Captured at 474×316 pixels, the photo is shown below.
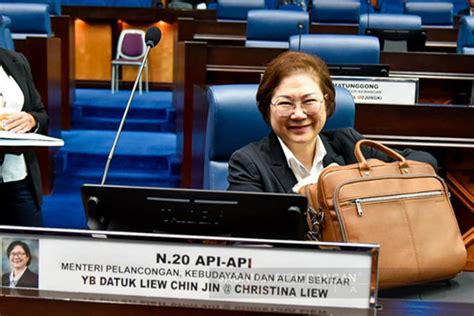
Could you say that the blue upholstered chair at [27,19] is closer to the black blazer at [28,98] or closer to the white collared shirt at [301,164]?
the black blazer at [28,98]

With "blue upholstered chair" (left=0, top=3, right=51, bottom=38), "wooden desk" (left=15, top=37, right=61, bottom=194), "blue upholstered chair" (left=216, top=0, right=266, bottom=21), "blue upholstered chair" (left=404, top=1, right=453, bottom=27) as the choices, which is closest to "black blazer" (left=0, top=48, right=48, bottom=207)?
"wooden desk" (left=15, top=37, right=61, bottom=194)

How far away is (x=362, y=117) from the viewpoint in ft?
9.11

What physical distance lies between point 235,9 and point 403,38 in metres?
2.56

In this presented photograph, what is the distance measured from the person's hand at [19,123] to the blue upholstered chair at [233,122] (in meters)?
0.52

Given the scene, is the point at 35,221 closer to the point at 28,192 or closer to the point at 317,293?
the point at 28,192

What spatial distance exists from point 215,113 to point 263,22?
3418mm

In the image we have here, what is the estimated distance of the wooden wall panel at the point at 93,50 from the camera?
24.8ft

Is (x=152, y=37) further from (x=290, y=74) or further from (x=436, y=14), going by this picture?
(x=436, y=14)

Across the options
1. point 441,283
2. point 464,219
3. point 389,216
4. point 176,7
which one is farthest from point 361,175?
point 176,7

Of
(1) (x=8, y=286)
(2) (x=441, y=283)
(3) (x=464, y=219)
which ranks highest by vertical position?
(1) (x=8, y=286)

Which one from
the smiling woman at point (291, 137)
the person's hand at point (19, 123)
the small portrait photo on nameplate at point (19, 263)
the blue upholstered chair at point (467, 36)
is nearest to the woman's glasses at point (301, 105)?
the smiling woman at point (291, 137)

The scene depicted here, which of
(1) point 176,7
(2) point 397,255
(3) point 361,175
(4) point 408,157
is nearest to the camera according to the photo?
(2) point 397,255

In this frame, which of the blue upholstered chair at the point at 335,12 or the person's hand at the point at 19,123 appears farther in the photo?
the blue upholstered chair at the point at 335,12

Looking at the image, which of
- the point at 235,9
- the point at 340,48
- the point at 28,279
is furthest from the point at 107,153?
the point at 28,279
